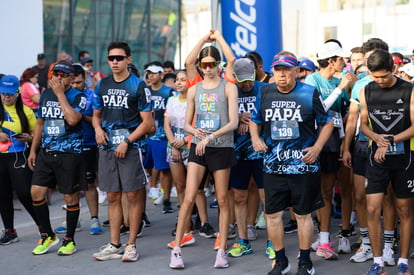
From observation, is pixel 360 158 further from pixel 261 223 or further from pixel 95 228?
pixel 95 228

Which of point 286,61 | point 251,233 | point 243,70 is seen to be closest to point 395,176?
point 286,61

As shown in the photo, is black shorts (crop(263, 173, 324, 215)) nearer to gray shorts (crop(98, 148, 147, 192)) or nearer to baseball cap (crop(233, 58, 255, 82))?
baseball cap (crop(233, 58, 255, 82))

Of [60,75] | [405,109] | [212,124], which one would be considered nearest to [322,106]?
[405,109]

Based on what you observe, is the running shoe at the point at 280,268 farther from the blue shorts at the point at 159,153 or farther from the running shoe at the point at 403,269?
the blue shorts at the point at 159,153

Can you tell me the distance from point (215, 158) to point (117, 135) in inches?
42.1

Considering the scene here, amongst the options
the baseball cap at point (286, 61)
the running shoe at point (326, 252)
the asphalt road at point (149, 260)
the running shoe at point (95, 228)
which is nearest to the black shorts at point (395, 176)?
the asphalt road at point (149, 260)

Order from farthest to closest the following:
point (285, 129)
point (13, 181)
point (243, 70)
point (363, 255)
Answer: point (13, 181), point (243, 70), point (363, 255), point (285, 129)

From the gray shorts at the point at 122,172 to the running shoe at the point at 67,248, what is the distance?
752 millimetres

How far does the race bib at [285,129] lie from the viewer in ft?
18.9

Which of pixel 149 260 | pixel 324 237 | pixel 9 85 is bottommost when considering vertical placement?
pixel 149 260

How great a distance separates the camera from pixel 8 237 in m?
7.53

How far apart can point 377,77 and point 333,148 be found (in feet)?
4.25

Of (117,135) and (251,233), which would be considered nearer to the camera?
(117,135)

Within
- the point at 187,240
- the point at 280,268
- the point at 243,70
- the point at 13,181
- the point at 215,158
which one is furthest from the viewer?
the point at 13,181
